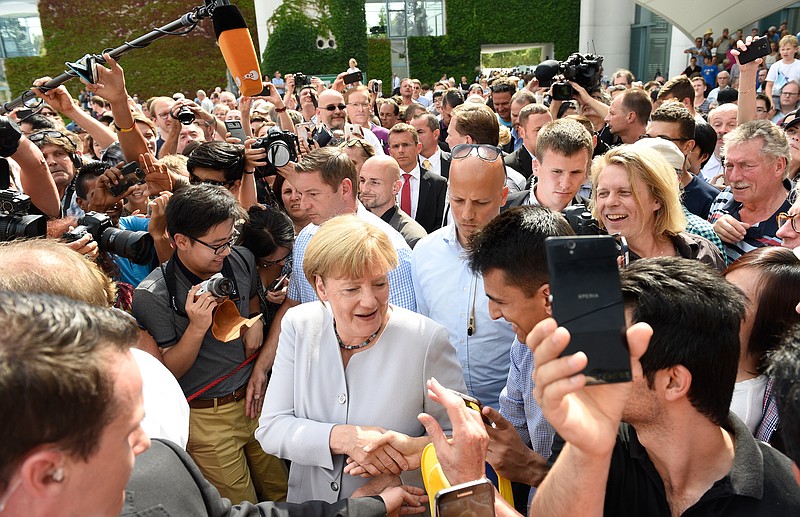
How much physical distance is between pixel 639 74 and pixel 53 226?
1183 inches

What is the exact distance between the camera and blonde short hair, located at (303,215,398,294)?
218 cm

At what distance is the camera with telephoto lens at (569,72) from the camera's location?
19.1 feet

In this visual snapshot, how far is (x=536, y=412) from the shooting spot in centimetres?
218

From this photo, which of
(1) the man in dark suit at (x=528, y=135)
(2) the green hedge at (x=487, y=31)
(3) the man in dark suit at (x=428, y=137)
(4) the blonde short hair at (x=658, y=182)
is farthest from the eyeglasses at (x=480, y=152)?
(2) the green hedge at (x=487, y=31)

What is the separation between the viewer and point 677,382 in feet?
4.75

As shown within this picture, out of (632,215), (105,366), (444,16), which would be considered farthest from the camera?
(444,16)

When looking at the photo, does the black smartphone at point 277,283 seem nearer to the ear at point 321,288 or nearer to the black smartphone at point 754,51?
the ear at point 321,288

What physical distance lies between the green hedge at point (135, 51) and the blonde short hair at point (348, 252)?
26.5 m

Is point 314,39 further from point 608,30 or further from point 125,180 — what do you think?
point 125,180

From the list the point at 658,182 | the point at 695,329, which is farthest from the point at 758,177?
the point at 695,329

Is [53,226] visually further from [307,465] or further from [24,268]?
[307,465]

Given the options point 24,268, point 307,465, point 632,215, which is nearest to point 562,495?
point 307,465

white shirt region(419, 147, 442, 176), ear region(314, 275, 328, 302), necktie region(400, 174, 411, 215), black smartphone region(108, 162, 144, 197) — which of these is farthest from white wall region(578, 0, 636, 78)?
ear region(314, 275, 328, 302)

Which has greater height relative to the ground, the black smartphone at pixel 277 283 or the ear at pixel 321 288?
the ear at pixel 321 288
